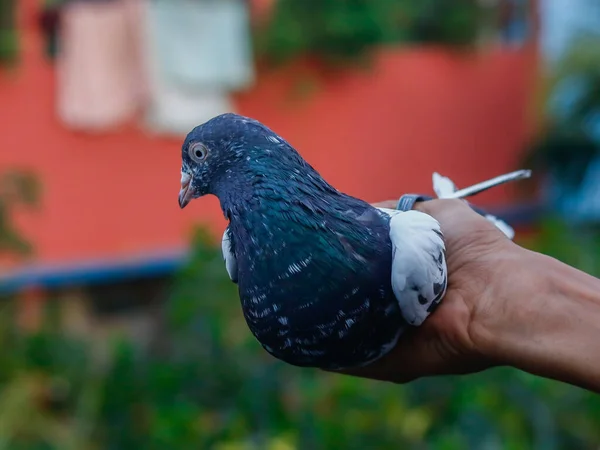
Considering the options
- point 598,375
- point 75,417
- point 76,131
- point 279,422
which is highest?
point 598,375

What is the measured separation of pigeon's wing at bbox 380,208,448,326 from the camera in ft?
4.72

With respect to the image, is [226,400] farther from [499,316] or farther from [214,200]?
[499,316]

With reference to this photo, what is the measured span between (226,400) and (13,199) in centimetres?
174

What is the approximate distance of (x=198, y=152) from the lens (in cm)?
151

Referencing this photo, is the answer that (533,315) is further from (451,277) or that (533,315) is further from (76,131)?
(76,131)

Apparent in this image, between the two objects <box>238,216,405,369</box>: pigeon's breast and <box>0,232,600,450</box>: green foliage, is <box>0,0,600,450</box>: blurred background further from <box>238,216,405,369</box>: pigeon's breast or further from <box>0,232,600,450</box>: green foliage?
<box>238,216,405,369</box>: pigeon's breast

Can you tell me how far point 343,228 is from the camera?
4.74 ft

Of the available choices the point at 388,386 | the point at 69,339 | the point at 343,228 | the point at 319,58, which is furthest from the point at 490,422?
the point at 319,58

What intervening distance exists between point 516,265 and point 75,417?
12.4ft

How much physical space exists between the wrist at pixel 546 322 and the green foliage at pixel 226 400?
Result: 188 centimetres

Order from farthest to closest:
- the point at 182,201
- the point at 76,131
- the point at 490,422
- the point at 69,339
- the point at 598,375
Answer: the point at 76,131, the point at 69,339, the point at 490,422, the point at 182,201, the point at 598,375

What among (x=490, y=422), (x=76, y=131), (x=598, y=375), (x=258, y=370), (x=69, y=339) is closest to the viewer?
(x=598, y=375)

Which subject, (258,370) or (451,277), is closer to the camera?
(451,277)

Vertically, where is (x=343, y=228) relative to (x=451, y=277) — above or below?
→ above
